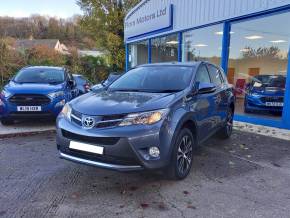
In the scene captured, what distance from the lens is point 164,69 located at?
536cm

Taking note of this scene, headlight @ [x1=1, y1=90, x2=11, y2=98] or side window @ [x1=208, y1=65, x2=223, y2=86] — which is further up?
side window @ [x1=208, y1=65, x2=223, y2=86]

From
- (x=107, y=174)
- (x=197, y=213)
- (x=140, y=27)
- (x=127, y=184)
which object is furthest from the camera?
(x=140, y=27)

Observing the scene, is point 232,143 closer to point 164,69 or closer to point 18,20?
point 164,69

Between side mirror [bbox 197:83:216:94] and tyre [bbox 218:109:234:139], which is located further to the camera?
tyre [bbox 218:109:234:139]

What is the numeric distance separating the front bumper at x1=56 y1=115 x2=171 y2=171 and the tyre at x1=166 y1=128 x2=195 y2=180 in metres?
0.19

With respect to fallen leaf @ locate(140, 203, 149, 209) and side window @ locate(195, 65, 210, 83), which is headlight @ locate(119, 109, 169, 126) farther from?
side window @ locate(195, 65, 210, 83)

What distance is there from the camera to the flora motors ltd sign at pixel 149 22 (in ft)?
43.7

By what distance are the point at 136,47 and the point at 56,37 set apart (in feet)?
158

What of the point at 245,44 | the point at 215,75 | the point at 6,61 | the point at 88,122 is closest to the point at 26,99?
the point at 88,122

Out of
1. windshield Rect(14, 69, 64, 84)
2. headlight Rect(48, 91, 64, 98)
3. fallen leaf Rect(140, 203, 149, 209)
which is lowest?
fallen leaf Rect(140, 203, 149, 209)

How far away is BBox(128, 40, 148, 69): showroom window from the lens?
16628mm

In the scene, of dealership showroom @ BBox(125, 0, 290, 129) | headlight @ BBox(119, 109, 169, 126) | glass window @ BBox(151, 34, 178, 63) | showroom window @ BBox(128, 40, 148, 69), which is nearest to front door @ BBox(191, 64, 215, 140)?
headlight @ BBox(119, 109, 169, 126)

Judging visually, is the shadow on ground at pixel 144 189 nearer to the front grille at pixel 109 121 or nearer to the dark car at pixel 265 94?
the front grille at pixel 109 121

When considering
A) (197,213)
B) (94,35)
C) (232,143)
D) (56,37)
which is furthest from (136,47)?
(56,37)
